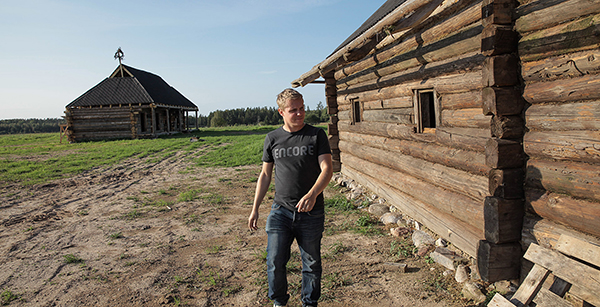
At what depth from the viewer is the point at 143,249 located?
195 inches

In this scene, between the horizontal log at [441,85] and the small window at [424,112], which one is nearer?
the horizontal log at [441,85]

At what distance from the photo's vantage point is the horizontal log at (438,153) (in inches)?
157

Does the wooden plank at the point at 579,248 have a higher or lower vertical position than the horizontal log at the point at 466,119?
lower

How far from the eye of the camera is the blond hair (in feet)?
9.55

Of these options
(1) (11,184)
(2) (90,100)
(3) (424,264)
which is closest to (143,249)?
(3) (424,264)

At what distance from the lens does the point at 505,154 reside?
327cm

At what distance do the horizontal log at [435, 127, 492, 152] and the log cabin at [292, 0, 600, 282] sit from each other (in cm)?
2

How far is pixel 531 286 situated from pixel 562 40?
6.52ft

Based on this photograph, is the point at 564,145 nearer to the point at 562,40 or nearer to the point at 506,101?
the point at 506,101

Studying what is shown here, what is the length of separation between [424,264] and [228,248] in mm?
2571

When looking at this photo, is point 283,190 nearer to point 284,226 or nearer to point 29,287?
point 284,226

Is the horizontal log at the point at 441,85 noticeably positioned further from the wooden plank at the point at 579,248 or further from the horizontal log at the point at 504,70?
the wooden plank at the point at 579,248

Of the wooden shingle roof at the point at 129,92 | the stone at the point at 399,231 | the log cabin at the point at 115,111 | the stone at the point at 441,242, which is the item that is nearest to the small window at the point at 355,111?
the stone at the point at 399,231

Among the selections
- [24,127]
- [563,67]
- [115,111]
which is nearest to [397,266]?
[563,67]
